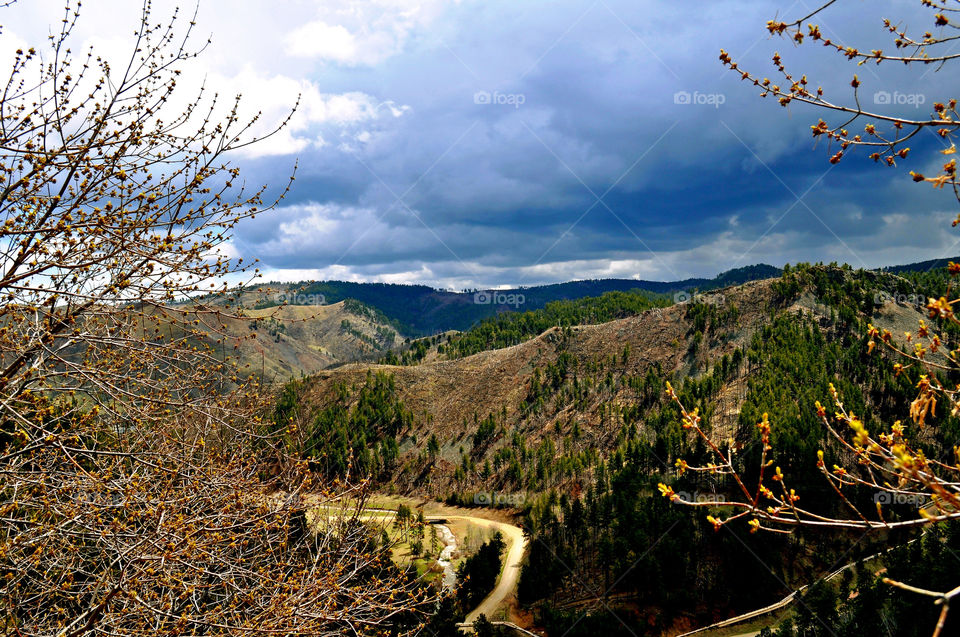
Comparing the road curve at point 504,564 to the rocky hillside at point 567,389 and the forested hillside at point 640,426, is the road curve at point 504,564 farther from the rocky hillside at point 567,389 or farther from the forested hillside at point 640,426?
the rocky hillside at point 567,389

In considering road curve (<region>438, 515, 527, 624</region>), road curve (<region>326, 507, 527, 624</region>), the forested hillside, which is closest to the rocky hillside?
the forested hillside

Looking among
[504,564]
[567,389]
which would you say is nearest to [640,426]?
[567,389]

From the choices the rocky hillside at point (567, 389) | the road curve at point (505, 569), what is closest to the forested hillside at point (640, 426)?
the rocky hillside at point (567, 389)

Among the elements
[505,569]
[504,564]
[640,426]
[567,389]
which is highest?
[567,389]

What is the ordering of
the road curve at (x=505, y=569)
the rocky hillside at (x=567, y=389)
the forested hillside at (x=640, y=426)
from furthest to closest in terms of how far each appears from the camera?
the rocky hillside at (x=567, y=389) → the forested hillside at (x=640, y=426) → the road curve at (x=505, y=569)

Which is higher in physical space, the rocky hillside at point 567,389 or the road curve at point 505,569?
the rocky hillside at point 567,389

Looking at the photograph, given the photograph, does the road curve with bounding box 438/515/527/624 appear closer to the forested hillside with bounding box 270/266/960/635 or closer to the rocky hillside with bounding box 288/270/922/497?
the forested hillside with bounding box 270/266/960/635

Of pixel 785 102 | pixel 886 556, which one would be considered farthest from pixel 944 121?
pixel 886 556

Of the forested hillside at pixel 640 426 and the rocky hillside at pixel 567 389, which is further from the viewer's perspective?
the rocky hillside at pixel 567 389

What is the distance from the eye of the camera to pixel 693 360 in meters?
117

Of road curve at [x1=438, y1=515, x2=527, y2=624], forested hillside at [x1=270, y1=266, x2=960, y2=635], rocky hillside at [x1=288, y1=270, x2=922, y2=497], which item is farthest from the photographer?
rocky hillside at [x1=288, y1=270, x2=922, y2=497]

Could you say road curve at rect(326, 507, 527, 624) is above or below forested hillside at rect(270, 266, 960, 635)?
below

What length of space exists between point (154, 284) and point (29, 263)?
141 cm

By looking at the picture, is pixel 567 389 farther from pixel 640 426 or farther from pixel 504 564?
pixel 504 564
